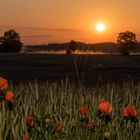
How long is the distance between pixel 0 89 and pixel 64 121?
65 centimetres

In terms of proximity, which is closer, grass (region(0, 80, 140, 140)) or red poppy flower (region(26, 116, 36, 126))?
red poppy flower (region(26, 116, 36, 126))

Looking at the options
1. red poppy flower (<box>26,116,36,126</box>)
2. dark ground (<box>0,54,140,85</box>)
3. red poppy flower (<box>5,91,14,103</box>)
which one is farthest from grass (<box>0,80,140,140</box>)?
dark ground (<box>0,54,140,85</box>)

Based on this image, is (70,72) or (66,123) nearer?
(66,123)

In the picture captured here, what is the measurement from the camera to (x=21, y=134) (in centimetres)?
473

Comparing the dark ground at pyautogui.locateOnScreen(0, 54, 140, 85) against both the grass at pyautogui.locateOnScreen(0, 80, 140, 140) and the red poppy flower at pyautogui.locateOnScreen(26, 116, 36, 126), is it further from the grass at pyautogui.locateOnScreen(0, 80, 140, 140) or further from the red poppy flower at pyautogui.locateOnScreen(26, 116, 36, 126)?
the red poppy flower at pyautogui.locateOnScreen(26, 116, 36, 126)

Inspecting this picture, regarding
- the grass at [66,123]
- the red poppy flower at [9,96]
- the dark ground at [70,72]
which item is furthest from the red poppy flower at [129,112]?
the dark ground at [70,72]

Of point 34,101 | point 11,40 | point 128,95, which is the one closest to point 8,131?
point 34,101

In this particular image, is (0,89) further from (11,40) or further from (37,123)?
(11,40)

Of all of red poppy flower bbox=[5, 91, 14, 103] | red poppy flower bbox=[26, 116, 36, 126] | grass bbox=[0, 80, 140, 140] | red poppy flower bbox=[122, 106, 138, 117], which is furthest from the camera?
red poppy flower bbox=[5, 91, 14, 103]

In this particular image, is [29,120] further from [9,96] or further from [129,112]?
[129,112]

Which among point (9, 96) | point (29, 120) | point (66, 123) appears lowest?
point (66, 123)

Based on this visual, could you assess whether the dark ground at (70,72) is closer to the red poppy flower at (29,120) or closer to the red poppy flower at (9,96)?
the red poppy flower at (9,96)

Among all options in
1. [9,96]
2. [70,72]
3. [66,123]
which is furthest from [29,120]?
[70,72]

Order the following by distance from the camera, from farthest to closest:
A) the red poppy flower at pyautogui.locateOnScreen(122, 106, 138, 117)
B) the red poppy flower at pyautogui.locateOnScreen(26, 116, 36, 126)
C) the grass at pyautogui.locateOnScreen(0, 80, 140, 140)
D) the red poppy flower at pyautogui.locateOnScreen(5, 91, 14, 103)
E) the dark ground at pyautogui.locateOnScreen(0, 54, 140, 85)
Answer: the dark ground at pyautogui.locateOnScreen(0, 54, 140, 85)
the red poppy flower at pyautogui.locateOnScreen(5, 91, 14, 103)
the grass at pyautogui.locateOnScreen(0, 80, 140, 140)
the red poppy flower at pyautogui.locateOnScreen(122, 106, 138, 117)
the red poppy flower at pyautogui.locateOnScreen(26, 116, 36, 126)
